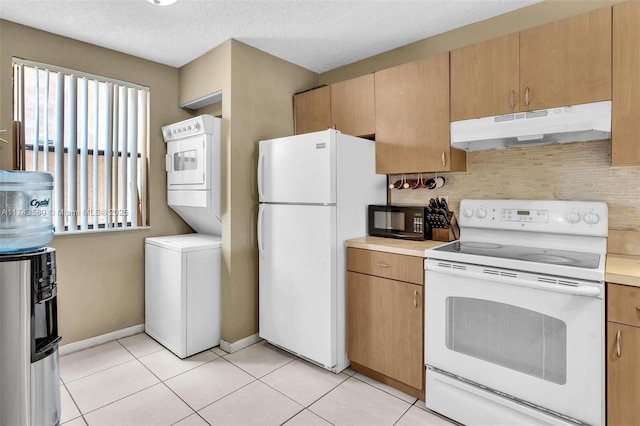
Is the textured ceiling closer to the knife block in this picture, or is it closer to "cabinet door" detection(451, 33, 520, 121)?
"cabinet door" detection(451, 33, 520, 121)

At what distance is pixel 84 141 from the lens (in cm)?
276

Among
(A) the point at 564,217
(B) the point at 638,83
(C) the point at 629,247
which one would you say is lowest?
(C) the point at 629,247

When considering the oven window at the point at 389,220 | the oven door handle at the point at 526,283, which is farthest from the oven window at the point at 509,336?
the oven window at the point at 389,220

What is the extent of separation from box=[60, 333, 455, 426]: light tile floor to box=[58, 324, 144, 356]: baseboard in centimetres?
6

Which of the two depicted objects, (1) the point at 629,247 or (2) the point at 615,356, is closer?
(2) the point at 615,356

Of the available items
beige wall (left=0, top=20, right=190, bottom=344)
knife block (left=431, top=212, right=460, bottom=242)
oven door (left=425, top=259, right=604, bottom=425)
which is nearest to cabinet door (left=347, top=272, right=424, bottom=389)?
oven door (left=425, top=259, right=604, bottom=425)

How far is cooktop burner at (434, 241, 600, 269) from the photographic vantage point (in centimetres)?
168

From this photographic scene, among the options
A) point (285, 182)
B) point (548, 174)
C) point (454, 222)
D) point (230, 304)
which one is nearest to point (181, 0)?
point (285, 182)

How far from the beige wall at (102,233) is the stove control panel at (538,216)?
2683mm

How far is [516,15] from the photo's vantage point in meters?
2.29

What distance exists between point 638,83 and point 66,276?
3901 millimetres

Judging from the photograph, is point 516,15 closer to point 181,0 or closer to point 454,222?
point 454,222

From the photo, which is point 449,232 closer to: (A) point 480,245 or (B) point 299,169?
(A) point 480,245

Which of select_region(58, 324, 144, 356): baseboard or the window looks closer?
the window
